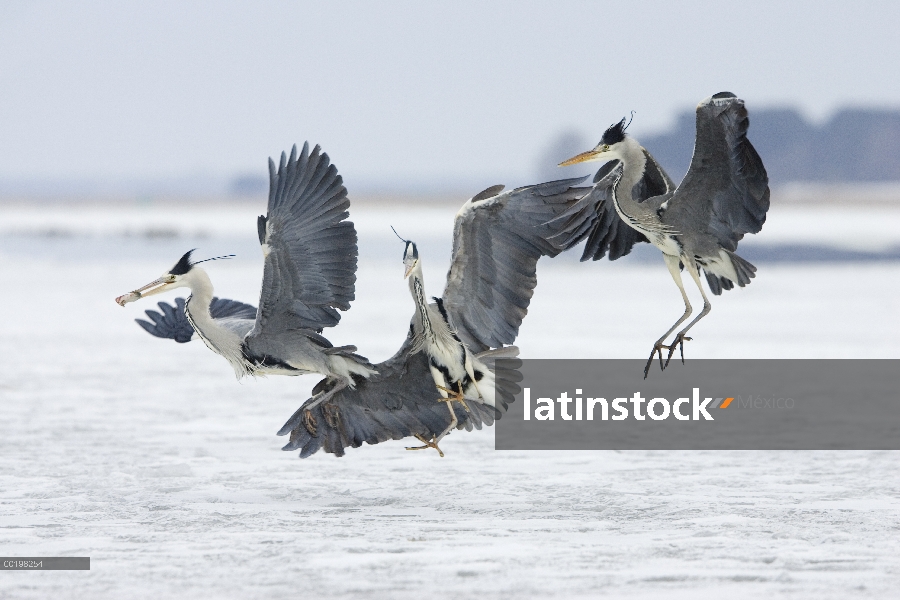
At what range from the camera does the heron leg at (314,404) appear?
22.9ft

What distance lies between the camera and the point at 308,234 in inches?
266

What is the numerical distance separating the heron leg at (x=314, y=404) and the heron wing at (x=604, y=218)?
4.57 ft

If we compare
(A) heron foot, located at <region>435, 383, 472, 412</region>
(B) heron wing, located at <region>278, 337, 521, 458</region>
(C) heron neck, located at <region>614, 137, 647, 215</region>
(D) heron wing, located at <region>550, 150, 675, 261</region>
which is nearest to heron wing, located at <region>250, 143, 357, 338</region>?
(B) heron wing, located at <region>278, 337, 521, 458</region>

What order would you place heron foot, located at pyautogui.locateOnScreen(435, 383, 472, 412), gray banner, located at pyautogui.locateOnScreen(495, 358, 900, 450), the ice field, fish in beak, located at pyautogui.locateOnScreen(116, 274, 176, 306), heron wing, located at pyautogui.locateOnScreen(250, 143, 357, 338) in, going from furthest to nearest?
1. gray banner, located at pyautogui.locateOnScreen(495, 358, 900, 450)
2. fish in beak, located at pyautogui.locateOnScreen(116, 274, 176, 306)
3. heron wing, located at pyautogui.locateOnScreen(250, 143, 357, 338)
4. heron foot, located at pyautogui.locateOnScreen(435, 383, 472, 412)
5. the ice field

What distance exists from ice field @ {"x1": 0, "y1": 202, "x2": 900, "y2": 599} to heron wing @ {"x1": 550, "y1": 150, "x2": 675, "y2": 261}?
1.40 m

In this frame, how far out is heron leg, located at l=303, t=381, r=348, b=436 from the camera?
6977 mm

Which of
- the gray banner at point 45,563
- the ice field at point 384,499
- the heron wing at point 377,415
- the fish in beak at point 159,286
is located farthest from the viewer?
the heron wing at point 377,415

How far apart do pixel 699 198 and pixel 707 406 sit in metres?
4.10

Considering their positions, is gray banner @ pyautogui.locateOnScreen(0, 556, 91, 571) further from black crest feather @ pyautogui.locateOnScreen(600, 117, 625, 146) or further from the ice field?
black crest feather @ pyautogui.locateOnScreen(600, 117, 625, 146)

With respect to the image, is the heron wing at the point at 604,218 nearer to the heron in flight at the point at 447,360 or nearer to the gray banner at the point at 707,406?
the heron in flight at the point at 447,360

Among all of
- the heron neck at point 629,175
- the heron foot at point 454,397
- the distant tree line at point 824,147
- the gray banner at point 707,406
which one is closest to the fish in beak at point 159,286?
the heron foot at point 454,397

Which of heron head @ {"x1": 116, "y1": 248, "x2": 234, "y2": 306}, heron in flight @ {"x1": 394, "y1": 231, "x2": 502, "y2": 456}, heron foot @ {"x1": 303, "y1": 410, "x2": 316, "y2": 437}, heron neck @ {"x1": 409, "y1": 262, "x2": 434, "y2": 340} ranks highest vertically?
heron head @ {"x1": 116, "y1": 248, "x2": 234, "y2": 306}

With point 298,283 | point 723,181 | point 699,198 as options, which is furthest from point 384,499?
point 723,181

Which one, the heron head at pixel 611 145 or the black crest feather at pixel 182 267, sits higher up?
the heron head at pixel 611 145
